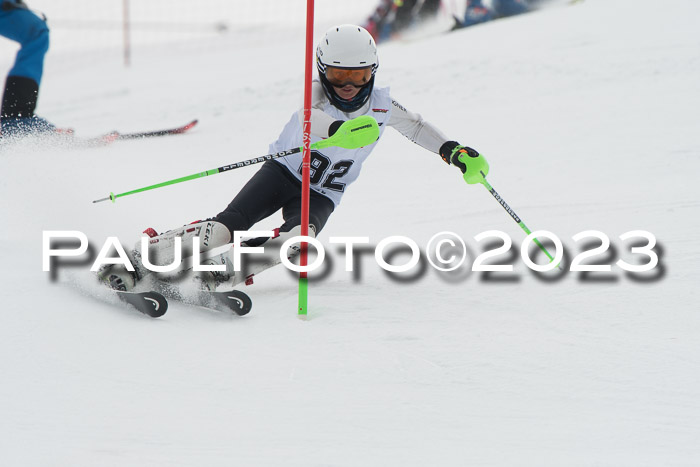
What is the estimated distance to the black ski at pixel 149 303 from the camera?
2.99 meters

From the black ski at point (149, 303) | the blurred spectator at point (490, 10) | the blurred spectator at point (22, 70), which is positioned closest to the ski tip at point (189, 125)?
the blurred spectator at point (22, 70)

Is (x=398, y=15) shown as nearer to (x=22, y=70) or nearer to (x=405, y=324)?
(x=22, y=70)

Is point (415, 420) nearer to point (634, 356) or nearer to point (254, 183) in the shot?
point (634, 356)

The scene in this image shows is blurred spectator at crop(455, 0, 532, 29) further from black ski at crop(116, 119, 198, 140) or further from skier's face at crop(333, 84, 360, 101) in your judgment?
skier's face at crop(333, 84, 360, 101)

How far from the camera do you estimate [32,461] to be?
1998 mm

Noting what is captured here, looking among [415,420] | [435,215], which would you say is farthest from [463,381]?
[435,215]

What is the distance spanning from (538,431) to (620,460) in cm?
25

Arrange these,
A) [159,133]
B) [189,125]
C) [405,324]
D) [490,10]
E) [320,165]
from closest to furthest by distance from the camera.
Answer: [405,324] → [320,165] → [159,133] → [189,125] → [490,10]

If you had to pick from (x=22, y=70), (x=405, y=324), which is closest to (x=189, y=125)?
(x=22, y=70)

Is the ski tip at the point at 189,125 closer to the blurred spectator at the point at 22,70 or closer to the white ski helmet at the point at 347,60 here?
the blurred spectator at the point at 22,70

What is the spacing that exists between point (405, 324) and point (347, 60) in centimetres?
Result: 120

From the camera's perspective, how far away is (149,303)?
9.80 ft

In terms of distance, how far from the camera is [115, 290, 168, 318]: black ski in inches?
118

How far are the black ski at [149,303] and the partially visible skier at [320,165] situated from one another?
21cm
